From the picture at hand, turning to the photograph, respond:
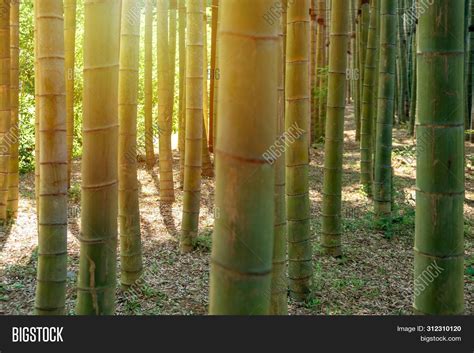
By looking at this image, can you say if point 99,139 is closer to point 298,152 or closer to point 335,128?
point 298,152

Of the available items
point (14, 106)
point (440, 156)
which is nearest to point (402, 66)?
point (14, 106)

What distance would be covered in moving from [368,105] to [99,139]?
5109mm

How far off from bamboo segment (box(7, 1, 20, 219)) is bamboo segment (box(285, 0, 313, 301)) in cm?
393

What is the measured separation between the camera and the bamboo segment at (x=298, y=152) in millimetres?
3531

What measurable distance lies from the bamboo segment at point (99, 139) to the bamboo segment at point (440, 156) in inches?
51.7

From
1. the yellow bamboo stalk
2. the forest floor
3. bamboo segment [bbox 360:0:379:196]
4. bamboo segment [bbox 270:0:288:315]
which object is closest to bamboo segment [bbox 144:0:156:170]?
the yellow bamboo stalk

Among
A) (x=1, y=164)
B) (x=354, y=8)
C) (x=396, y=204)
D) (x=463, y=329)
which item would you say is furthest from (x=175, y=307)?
(x=354, y=8)

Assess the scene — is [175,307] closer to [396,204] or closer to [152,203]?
[152,203]

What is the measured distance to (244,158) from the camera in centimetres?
137

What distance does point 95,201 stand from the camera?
2459 mm

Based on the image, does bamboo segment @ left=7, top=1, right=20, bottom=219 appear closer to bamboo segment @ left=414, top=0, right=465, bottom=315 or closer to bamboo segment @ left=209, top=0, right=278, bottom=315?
bamboo segment @ left=414, top=0, right=465, bottom=315

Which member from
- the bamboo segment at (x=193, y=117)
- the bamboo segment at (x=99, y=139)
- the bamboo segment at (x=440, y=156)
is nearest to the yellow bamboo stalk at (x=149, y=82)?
the bamboo segment at (x=193, y=117)

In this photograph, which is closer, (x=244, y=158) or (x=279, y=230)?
(x=244, y=158)

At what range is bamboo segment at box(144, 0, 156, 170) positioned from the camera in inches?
328
